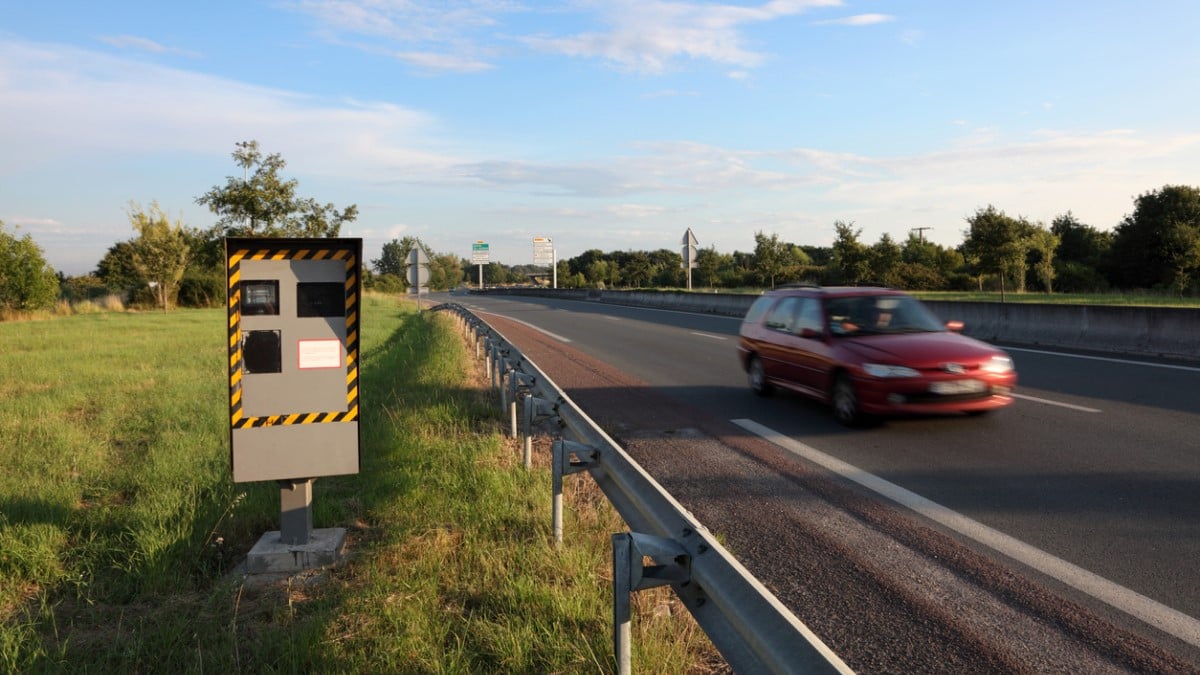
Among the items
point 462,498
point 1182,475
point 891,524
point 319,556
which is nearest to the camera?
point 319,556

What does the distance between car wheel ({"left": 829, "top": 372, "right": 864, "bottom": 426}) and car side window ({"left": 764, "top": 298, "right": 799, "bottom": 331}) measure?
147 cm

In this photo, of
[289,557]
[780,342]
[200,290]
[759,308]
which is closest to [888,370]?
[780,342]

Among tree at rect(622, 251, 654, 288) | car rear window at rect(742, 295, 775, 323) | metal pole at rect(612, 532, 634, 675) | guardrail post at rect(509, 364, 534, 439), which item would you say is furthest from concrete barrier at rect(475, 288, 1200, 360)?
tree at rect(622, 251, 654, 288)

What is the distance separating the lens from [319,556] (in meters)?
4.63

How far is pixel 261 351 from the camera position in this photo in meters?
4.69

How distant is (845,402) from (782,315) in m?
2.08

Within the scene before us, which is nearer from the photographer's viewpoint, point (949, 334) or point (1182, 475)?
point (1182, 475)

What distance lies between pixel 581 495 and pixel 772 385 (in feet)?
16.7

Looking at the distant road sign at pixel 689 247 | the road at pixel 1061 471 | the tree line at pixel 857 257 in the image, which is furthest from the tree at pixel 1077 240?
the road at pixel 1061 471

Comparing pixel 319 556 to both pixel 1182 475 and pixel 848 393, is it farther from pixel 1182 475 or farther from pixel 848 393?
pixel 1182 475

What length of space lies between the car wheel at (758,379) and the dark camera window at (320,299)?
6.73 metres

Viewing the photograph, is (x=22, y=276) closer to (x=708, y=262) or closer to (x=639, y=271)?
(x=708, y=262)

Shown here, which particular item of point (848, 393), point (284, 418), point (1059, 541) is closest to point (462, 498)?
point (284, 418)

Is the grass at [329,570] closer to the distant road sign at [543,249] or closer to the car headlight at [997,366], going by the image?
the car headlight at [997,366]
